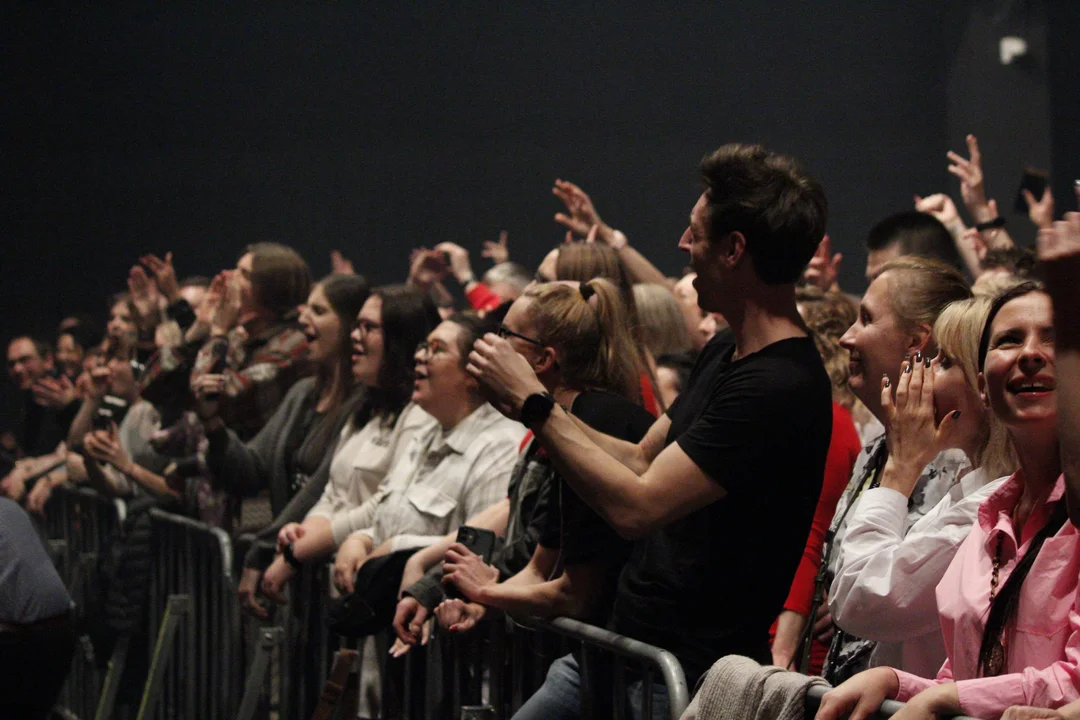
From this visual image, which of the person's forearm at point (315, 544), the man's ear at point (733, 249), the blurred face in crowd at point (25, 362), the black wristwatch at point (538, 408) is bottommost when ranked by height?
the blurred face in crowd at point (25, 362)

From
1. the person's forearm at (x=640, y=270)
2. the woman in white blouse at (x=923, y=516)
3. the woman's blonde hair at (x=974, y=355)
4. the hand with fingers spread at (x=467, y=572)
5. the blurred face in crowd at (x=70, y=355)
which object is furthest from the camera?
the blurred face in crowd at (x=70, y=355)

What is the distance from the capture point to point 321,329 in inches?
185

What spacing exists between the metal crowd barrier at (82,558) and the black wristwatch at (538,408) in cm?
379

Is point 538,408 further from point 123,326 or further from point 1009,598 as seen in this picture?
point 123,326

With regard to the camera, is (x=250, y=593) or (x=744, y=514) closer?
(x=744, y=514)

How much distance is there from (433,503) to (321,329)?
4.28 ft

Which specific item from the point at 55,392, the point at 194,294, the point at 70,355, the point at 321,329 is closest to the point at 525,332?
the point at 321,329

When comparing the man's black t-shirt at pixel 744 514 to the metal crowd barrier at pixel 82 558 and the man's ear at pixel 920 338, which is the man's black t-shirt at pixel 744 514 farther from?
the metal crowd barrier at pixel 82 558

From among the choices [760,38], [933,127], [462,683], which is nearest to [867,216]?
[933,127]

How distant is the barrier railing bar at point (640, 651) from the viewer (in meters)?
2.14

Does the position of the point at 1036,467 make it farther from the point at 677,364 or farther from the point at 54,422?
the point at 54,422

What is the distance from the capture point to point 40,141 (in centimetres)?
1021

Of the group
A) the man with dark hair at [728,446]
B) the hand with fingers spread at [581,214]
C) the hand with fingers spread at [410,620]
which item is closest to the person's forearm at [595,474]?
the man with dark hair at [728,446]

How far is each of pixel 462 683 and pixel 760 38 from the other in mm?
6331
